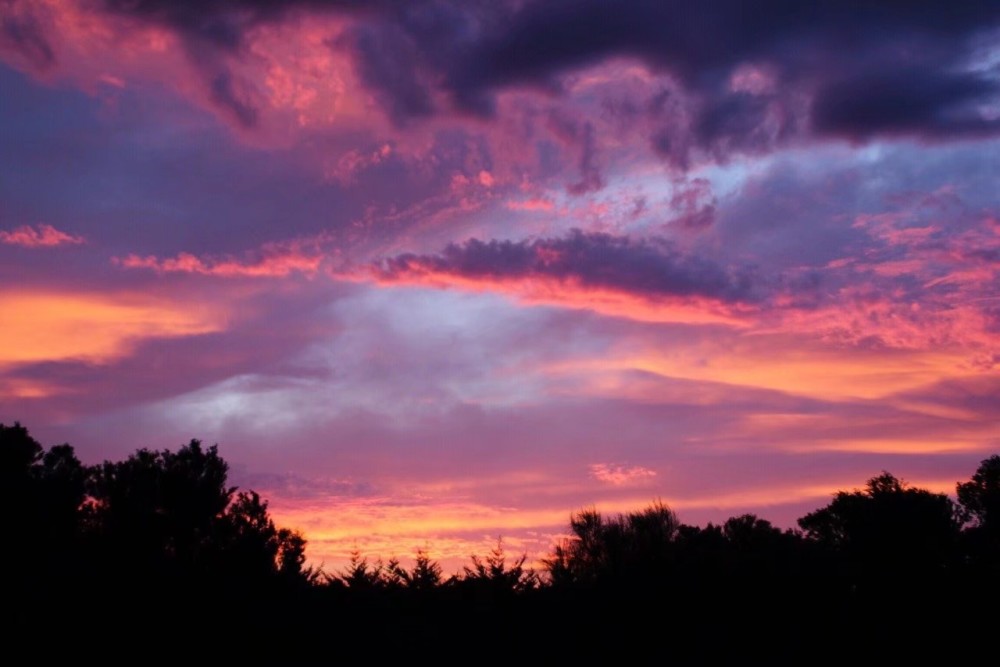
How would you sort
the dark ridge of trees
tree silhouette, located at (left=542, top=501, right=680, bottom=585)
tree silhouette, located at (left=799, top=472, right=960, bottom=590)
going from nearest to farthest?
the dark ridge of trees < tree silhouette, located at (left=542, top=501, right=680, bottom=585) < tree silhouette, located at (left=799, top=472, right=960, bottom=590)

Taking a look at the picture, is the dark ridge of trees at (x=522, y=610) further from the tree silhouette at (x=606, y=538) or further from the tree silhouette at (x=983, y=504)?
the tree silhouette at (x=983, y=504)

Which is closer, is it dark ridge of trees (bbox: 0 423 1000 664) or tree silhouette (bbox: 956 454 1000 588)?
dark ridge of trees (bbox: 0 423 1000 664)

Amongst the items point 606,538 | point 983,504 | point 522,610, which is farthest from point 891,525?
point 522,610

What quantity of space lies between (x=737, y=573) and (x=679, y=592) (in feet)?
6.50

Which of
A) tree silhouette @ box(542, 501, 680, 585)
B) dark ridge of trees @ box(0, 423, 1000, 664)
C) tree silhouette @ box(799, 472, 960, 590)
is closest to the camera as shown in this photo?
dark ridge of trees @ box(0, 423, 1000, 664)

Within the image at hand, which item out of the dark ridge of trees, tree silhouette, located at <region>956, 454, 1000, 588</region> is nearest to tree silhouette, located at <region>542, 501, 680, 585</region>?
the dark ridge of trees

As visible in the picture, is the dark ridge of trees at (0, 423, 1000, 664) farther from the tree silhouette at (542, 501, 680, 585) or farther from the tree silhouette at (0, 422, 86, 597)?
the tree silhouette at (0, 422, 86, 597)

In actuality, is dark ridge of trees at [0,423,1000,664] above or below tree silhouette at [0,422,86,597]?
below

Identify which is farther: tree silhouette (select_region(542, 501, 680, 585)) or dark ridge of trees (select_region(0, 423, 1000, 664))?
tree silhouette (select_region(542, 501, 680, 585))

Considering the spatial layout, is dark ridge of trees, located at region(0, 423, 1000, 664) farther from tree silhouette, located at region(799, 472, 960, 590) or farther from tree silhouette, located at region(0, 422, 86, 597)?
tree silhouette, located at region(799, 472, 960, 590)

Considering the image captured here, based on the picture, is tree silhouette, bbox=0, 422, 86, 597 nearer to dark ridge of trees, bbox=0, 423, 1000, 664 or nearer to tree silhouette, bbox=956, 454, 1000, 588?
dark ridge of trees, bbox=0, 423, 1000, 664

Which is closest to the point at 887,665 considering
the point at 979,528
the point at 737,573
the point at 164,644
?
the point at 737,573

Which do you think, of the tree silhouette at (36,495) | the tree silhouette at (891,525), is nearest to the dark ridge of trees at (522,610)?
the tree silhouette at (36,495)

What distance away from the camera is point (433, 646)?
19.4 m
